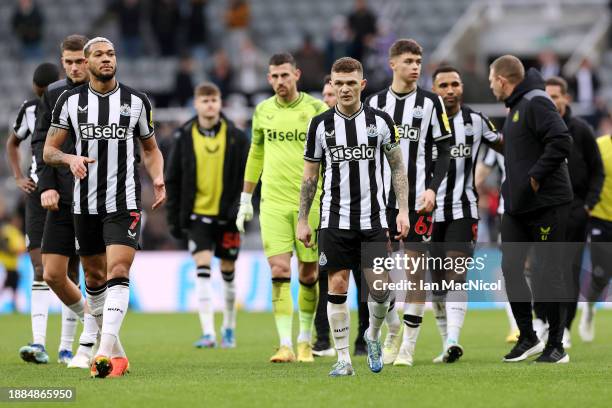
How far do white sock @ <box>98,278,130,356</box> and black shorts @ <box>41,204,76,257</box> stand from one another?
3.03ft

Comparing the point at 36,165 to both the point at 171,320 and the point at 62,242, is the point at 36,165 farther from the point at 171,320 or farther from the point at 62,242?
the point at 171,320

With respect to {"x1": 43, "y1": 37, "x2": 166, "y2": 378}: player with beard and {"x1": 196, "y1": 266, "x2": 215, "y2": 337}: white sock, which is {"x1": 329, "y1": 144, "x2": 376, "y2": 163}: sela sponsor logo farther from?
{"x1": 196, "y1": 266, "x2": 215, "y2": 337}: white sock

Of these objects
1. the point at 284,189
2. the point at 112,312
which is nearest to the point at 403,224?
the point at 112,312

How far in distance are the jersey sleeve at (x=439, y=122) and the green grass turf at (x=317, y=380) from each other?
1829 millimetres

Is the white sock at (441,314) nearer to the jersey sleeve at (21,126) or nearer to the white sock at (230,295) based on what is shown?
the white sock at (230,295)

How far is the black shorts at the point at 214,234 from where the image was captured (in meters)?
12.6

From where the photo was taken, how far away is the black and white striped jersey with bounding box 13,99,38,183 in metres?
10.6

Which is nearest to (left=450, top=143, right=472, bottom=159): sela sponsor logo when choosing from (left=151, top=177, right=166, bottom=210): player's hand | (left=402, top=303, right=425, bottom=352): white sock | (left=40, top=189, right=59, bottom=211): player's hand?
(left=402, top=303, right=425, bottom=352): white sock

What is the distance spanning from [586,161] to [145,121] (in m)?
4.90

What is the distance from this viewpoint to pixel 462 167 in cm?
1053

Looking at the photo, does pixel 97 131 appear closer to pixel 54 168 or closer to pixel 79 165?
pixel 79 165

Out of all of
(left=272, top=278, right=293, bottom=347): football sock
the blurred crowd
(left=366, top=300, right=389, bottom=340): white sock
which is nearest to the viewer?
(left=366, top=300, right=389, bottom=340): white sock

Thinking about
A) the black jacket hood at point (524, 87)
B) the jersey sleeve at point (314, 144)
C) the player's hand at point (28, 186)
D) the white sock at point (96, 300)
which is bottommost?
the white sock at point (96, 300)

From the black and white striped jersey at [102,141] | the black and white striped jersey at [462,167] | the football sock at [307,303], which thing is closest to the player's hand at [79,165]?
the black and white striped jersey at [102,141]
